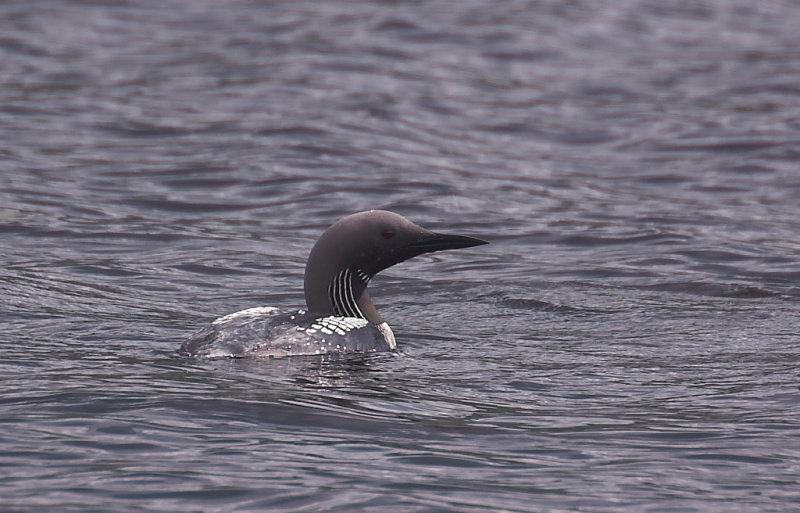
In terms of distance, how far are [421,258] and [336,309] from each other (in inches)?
133

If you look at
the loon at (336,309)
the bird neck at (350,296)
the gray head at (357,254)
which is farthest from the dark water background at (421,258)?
the gray head at (357,254)

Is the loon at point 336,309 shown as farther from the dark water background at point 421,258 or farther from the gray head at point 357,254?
the dark water background at point 421,258

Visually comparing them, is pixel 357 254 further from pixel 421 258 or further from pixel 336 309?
pixel 421 258

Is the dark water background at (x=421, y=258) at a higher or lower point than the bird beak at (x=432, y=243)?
lower

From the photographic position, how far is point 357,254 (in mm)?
8195

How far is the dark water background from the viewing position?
230 inches

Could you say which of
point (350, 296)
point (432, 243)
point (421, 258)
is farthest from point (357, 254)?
point (421, 258)

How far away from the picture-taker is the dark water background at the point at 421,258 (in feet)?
19.1

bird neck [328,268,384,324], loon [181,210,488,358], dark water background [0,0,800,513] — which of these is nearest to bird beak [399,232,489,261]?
loon [181,210,488,358]

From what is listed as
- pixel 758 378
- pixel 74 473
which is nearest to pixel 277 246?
pixel 758 378

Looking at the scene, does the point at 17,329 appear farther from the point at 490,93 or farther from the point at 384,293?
the point at 490,93

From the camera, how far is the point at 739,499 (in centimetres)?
554

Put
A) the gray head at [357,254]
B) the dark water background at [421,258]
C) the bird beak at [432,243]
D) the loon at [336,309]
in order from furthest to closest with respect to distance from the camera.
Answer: the bird beak at [432,243], the gray head at [357,254], the loon at [336,309], the dark water background at [421,258]

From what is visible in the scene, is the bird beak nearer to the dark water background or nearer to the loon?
the loon
